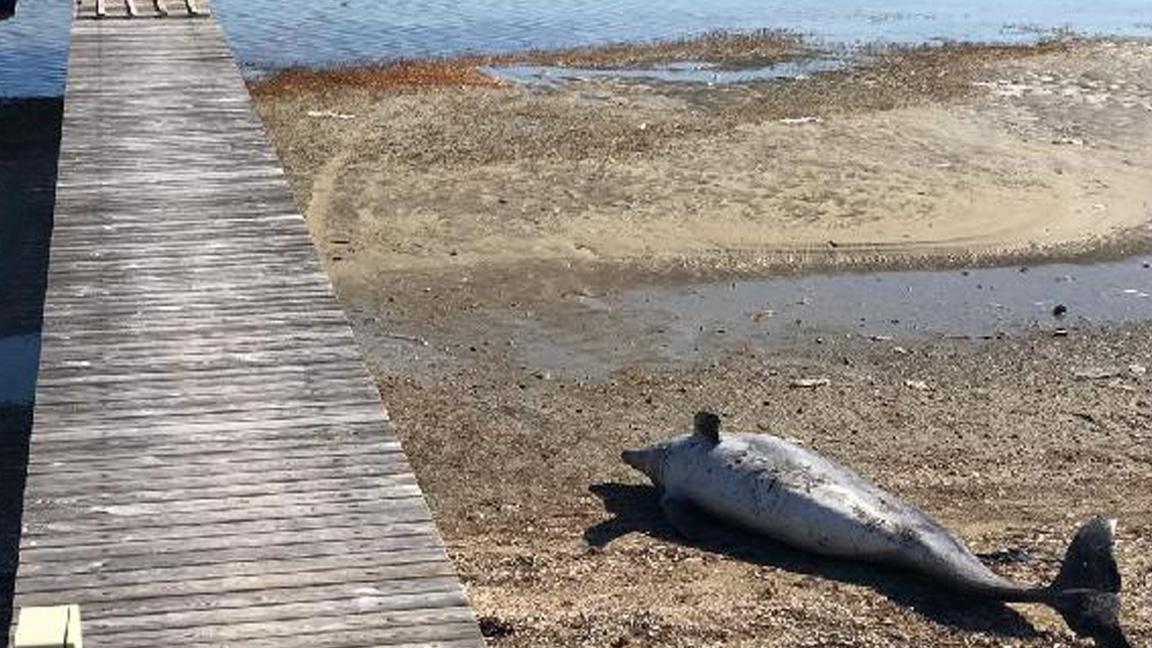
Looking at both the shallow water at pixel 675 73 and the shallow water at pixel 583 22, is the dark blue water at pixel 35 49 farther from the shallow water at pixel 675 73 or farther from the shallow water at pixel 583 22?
the shallow water at pixel 675 73

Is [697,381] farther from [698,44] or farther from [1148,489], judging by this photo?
[698,44]

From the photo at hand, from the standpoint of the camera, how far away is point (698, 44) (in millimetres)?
32812

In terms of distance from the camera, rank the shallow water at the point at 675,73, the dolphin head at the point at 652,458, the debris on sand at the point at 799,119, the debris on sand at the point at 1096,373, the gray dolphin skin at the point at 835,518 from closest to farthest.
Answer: the gray dolphin skin at the point at 835,518 < the dolphin head at the point at 652,458 < the debris on sand at the point at 1096,373 < the debris on sand at the point at 799,119 < the shallow water at the point at 675,73

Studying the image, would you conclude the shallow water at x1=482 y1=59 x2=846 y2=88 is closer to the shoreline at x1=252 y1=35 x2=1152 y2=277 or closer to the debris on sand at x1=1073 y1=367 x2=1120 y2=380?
the shoreline at x1=252 y1=35 x2=1152 y2=277

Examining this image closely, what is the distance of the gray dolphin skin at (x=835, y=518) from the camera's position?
9688 millimetres

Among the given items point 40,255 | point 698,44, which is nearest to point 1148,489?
point 40,255

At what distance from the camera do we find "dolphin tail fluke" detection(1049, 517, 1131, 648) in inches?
373

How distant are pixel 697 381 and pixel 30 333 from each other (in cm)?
688

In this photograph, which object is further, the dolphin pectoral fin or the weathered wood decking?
the dolphin pectoral fin

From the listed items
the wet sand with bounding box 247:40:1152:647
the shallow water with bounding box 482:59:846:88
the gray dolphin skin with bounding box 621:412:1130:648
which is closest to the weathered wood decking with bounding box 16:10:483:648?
the wet sand with bounding box 247:40:1152:647

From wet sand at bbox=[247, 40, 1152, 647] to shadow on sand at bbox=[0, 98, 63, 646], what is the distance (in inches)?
124

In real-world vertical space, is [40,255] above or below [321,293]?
below

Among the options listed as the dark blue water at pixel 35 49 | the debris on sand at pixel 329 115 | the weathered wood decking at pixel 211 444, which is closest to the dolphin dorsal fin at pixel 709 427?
the weathered wood decking at pixel 211 444

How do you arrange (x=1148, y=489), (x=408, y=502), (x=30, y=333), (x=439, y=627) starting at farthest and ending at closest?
1. (x=30, y=333)
2. (x=1148, y=489)
3. (x=408, y=502)
4. (x=439, y=627)
